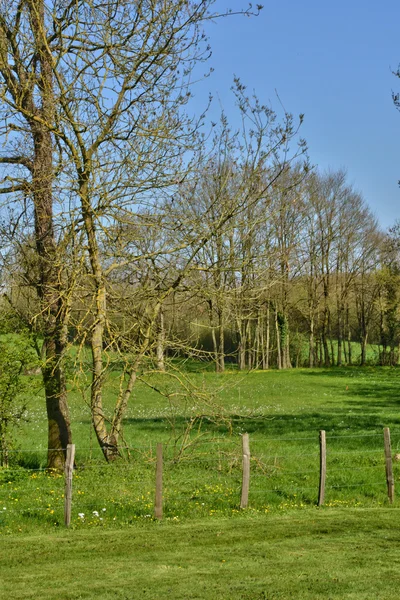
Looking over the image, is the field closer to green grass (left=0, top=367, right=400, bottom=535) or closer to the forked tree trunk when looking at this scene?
green grass (left=0, top=367, right=400, bottom=535)

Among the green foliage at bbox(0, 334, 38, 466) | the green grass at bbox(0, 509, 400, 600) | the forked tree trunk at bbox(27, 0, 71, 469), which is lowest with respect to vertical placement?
the green grass at bbox(0, 509, 400, 600)

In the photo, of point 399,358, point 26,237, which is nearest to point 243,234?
point 26,237

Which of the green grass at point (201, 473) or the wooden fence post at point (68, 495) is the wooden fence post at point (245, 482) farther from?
the wooden fence post at point (68, 495)

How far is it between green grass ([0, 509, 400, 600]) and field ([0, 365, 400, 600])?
0.02 metres

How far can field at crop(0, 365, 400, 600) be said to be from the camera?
8.19 metres

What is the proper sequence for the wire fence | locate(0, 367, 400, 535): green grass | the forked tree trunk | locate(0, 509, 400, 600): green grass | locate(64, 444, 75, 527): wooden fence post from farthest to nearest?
the forked tree trunk, locate(0, 367, 400, 535): green grass, the wire fence, locate(64, 444, 75, 527): wooden fence post, locate(0, 509, 400, 600): green grass

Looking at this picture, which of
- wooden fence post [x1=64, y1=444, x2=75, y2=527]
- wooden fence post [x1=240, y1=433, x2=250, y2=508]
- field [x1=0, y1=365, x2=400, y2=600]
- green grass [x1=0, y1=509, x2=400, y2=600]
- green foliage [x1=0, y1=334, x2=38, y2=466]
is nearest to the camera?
green grass [x1=0, y1=509, x2=400, y2=600]

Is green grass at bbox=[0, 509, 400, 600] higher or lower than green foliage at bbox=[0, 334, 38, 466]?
lower

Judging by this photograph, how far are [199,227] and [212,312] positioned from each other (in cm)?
237

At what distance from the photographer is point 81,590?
798 centimetres

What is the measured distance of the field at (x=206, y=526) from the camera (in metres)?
8.19

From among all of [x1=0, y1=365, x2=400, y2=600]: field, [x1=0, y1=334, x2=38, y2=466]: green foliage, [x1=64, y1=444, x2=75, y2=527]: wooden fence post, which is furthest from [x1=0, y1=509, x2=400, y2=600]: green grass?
[x1=0, y1=334, x2=38, y2=466]: green foliage

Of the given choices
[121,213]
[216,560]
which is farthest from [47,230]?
[216,560]

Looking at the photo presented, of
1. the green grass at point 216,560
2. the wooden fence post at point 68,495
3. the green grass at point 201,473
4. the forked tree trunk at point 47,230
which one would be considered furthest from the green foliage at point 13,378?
the green grass at point 216,560
